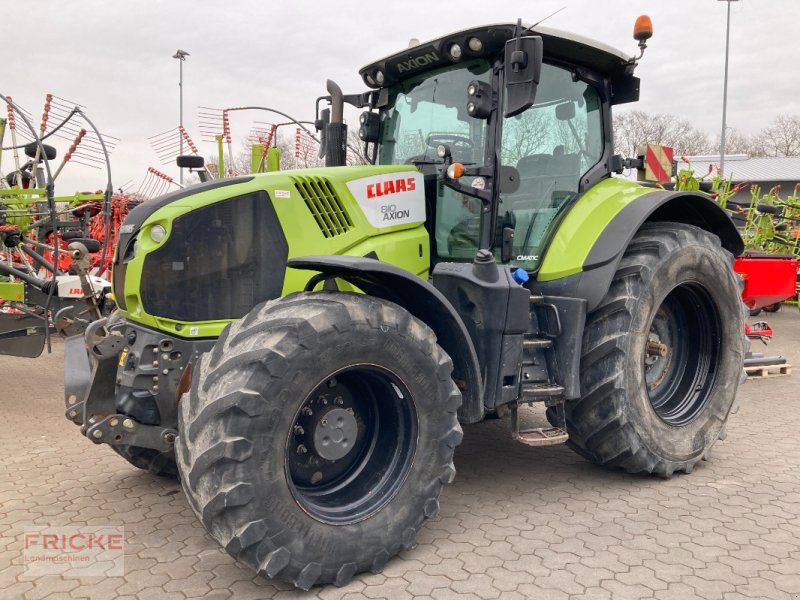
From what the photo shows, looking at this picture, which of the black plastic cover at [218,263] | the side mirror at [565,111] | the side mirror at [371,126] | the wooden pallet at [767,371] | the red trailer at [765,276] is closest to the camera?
the black plastic cover at [218,263]

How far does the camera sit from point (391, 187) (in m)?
3.95

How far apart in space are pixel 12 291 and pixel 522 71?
5.39 m

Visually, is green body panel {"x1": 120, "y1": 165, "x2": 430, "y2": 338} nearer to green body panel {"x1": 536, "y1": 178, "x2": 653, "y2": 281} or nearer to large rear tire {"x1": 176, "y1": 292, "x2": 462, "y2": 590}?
large rear tire {"x1": 176, "y1": 292, "x2": 462, "y2": 590}

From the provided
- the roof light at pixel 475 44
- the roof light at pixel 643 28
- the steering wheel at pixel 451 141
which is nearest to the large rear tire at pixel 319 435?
the steering wheel at pixel 451 141

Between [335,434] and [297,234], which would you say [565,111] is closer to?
[297,234]

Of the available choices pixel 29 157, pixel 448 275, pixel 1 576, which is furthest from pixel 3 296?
pixel 448 275

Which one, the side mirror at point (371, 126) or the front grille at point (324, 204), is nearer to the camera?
the front grille at point (324, 204)

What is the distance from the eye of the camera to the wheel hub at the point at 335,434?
10.6 feet

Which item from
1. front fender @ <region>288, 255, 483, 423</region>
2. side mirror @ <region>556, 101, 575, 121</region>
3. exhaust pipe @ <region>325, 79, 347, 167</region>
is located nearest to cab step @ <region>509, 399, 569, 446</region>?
front fender @ <region>288, 255, 483, 423</region>

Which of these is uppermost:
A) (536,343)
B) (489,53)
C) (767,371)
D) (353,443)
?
(489,53)

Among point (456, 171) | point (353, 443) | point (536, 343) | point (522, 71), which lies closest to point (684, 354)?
point (536, 343)

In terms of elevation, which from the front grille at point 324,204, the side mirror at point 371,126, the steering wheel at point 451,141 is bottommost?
the front grille at point 324,204

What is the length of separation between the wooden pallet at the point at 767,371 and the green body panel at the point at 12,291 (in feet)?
24.9

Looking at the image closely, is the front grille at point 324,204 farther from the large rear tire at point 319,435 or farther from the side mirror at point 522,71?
the side mirror at point 522,71
